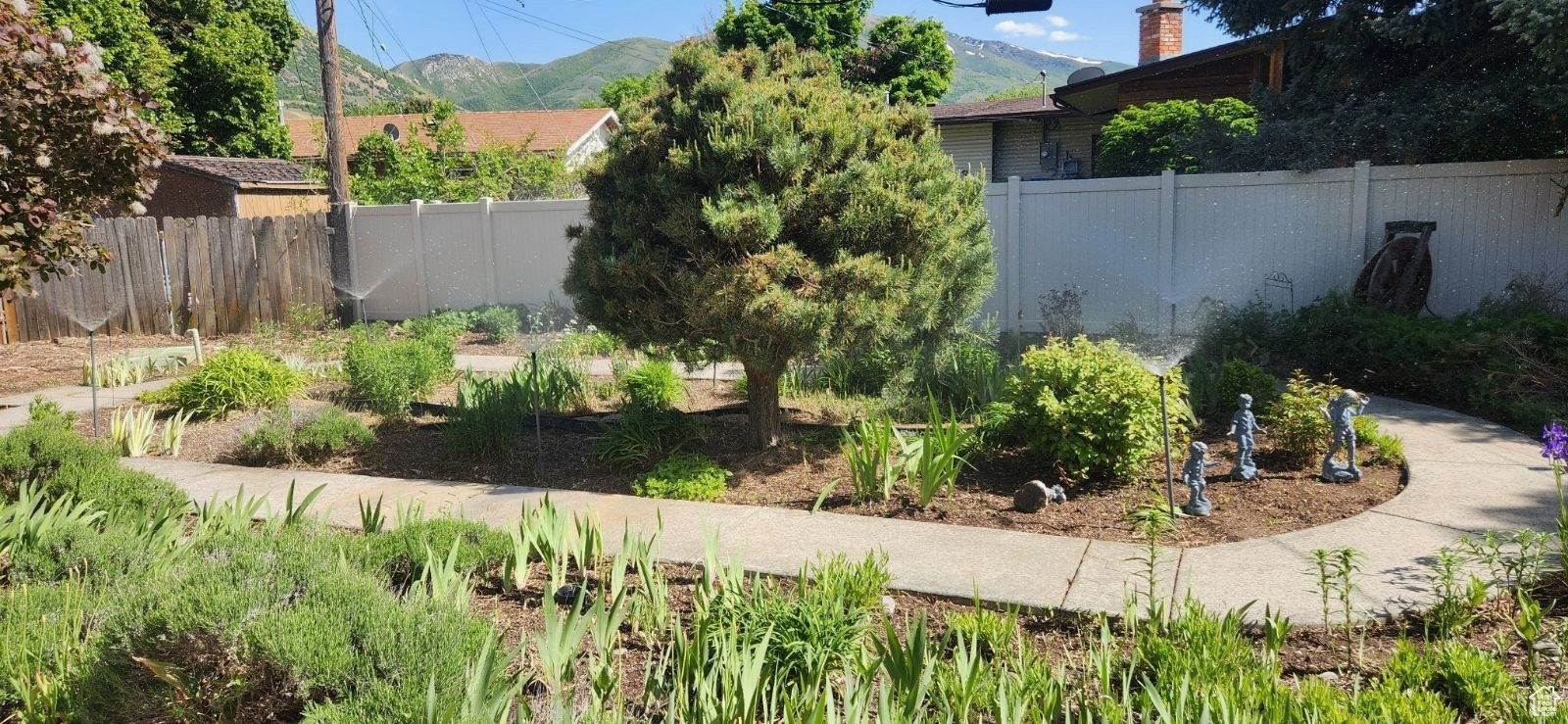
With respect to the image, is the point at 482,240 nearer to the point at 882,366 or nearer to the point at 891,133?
the point at 882,366

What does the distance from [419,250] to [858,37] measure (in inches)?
980

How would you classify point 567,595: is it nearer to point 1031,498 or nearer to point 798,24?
point 1031,498

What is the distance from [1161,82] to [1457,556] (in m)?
17.0

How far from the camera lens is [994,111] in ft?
80.6

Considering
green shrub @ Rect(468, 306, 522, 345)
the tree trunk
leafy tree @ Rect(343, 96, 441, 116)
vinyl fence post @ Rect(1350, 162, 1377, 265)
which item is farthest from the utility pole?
leafy tree @ Rect(343, 96, 441, 116)

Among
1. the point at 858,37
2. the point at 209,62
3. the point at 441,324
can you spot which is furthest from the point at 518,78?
the point at 441,324

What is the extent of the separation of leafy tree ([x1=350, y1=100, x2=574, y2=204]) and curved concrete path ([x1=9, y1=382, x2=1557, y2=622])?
13781 mm

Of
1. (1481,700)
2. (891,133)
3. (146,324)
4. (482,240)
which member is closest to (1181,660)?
(1481,700)

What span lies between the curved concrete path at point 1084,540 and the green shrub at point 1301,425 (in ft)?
1.58

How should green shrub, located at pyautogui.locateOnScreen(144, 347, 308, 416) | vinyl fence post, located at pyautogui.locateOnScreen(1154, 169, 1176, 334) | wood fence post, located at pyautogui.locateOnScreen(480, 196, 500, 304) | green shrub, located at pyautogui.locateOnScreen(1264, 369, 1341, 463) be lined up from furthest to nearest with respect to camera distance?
wood fence post, located at pyautogui.locateOnScreen(480, 196, 500, 304)
vinyl fence post, located at pyautogui.locateOnScreen(1154, 169, 1176, 334)
green shrub, located at pyautogui.locateOnScreen(144, 347, 308, 416)
green shrub, located at pyautogui.locateOnScreen(1264, 369, 1341, 463)

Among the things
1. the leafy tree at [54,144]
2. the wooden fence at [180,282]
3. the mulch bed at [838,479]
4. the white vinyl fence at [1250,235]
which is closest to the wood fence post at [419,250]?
the wooden fence at [180,282]

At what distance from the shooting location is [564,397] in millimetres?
8047

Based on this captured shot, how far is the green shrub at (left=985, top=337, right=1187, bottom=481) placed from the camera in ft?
17.9

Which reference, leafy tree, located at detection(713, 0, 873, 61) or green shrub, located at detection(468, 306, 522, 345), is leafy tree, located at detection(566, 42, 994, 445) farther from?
leafy tree, located at detection(713, 0, 873, 61)
